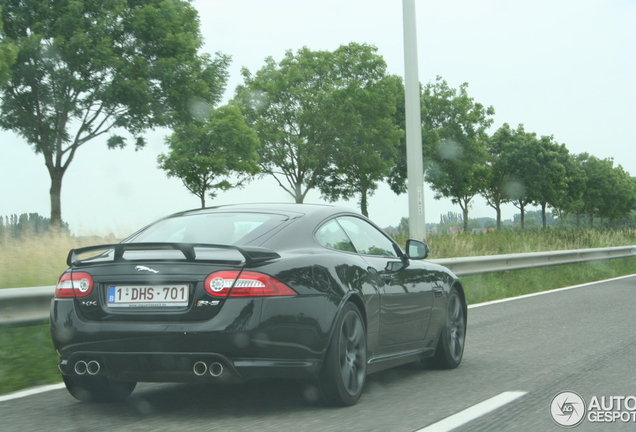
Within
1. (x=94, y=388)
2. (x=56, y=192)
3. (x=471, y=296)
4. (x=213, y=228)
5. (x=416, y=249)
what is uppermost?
(x=56, y=192)

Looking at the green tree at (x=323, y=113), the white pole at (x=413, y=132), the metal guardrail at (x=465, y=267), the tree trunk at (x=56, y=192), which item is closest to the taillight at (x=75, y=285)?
the metal guardrail at (x=465, y=267)

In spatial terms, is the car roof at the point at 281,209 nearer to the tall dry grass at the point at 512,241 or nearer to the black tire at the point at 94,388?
the black tire at the point at 94,388

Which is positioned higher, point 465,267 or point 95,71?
point 95,71

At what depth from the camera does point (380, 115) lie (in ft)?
209

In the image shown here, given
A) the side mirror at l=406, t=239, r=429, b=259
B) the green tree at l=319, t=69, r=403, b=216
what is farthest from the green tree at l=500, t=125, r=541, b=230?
the side mirror at l=406, t=239, r=429, b=259

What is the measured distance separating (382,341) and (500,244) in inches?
711

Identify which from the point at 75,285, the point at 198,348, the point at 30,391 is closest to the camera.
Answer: the point at 198,348

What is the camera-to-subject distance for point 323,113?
6119 centimetres

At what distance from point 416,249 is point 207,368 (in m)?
2.61

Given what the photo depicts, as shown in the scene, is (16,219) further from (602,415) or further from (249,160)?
(249,160)

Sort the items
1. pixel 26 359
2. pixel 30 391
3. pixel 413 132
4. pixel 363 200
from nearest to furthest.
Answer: pixel 30 391 → pixel 26 359 → pixel 413 132 → pixel 363 200

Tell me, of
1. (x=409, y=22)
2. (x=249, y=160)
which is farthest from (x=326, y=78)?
(x=409, y=22)

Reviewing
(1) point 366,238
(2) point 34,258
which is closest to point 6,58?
(2) point 34,258

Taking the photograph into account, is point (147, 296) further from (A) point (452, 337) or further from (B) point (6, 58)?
(B) point (6, 58)
